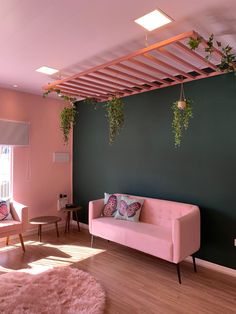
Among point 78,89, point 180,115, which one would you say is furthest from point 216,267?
point 78,89

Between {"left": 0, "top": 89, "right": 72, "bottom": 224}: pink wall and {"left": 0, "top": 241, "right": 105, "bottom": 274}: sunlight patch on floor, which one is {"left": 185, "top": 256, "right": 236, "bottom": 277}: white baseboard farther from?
{"left": 0, "top": 89, "right": 72, "bottom": 224}: pink wall

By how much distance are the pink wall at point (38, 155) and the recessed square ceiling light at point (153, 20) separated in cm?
308

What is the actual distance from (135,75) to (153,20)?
1344 millimetres

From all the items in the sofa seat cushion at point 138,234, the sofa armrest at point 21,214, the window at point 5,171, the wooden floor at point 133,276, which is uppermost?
the window at point 5,171

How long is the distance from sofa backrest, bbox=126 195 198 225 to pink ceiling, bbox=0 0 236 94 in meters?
2.13

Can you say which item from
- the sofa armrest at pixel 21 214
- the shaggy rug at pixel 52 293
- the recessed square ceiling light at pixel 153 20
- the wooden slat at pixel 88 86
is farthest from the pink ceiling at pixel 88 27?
the shaggy rug at pixel 52 293

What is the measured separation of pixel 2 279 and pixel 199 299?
2234 mm

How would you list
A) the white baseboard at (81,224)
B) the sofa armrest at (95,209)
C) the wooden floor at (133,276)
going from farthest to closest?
the white baseboard at (81,224) < the sofa armrest at (95,209) < the wooden floor at (133,276)

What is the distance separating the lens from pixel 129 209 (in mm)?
3834

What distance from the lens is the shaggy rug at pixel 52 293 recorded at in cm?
234

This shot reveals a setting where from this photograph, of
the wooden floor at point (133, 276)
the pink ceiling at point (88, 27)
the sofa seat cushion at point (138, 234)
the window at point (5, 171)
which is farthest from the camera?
the window at point (5, 171)

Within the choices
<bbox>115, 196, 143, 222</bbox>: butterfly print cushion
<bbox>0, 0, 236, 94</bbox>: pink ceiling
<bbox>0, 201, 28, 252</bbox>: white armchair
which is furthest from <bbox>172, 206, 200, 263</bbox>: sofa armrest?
<bbox>0, 201, 28, 252</bbox>: white armchair

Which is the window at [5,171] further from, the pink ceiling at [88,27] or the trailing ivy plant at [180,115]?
the trailing ivy plant at [180,115]

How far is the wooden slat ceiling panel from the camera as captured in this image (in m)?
2.88
